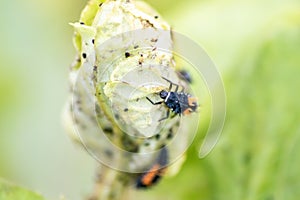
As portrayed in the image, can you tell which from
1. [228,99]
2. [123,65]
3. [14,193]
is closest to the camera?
[123,65]

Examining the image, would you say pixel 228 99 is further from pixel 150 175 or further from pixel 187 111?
pixel 187 111

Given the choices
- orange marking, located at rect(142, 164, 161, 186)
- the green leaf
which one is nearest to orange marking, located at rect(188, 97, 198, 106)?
orange marking, located at rect(142, 164, 161, 186)

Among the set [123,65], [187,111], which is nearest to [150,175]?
[187,111]

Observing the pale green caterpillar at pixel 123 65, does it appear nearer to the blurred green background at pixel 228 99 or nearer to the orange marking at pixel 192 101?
the orange marking at pixel 192 101

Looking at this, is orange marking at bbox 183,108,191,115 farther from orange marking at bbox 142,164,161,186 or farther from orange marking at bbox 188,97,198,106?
orange marking at bbox 142,164,161,186

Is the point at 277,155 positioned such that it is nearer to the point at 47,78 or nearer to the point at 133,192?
the point at 133,192
